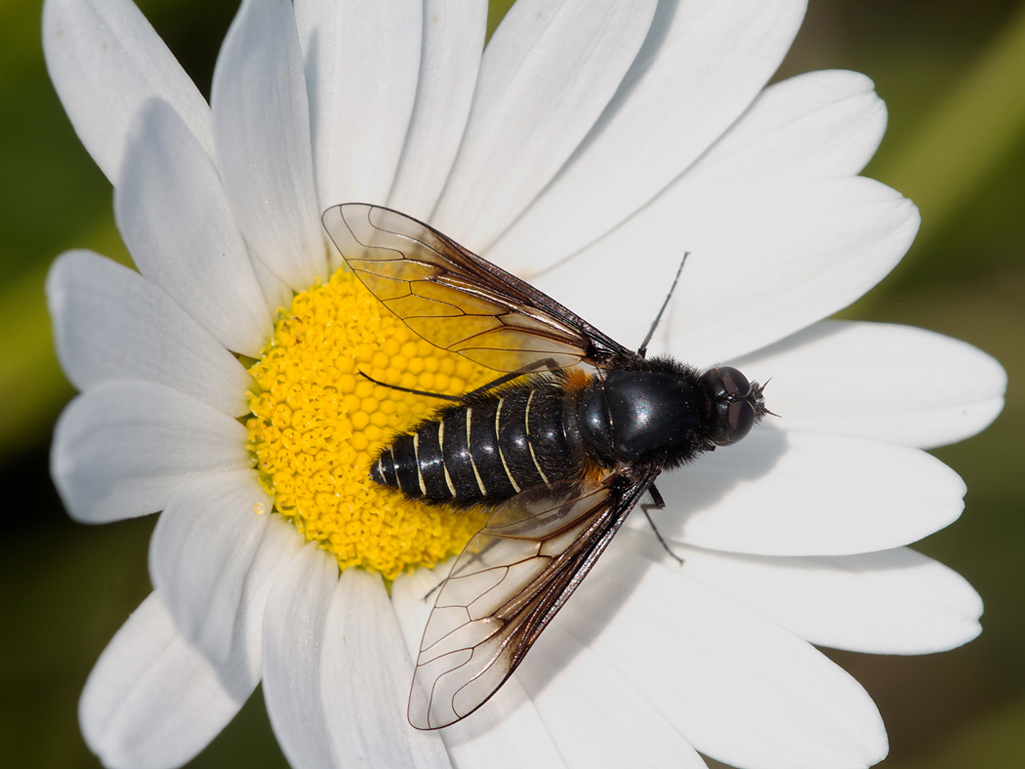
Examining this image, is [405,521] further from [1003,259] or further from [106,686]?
[1003,259]

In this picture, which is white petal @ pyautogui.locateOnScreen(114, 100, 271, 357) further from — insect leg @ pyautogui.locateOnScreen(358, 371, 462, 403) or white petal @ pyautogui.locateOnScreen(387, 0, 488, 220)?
white petal @ pyautogui.locateOnScreen(387, 0, 488, 220)

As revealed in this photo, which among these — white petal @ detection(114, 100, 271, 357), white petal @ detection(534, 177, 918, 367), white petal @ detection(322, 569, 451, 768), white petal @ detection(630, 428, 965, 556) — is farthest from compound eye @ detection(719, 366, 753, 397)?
white petal @ detection(114, 100, 271, 357)

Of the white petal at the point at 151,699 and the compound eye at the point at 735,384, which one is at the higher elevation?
the compound eye at the point at 735,384

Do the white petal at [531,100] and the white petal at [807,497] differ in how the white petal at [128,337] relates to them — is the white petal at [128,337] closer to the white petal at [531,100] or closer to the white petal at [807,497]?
the white petal at [531,100]

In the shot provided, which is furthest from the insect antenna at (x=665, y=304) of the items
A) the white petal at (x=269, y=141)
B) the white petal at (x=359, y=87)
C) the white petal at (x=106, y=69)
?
the white petal at (x=106, y=69)

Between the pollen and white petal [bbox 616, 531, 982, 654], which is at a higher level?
the pollen

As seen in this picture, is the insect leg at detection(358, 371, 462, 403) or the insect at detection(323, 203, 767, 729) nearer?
the insect at detection(323, 203, 767, 729)

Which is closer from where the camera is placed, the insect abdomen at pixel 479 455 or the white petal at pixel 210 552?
the white petal at pixel 210 552

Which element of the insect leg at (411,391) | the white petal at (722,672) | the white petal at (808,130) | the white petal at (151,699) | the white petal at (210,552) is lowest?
the white petal at (722,672)
